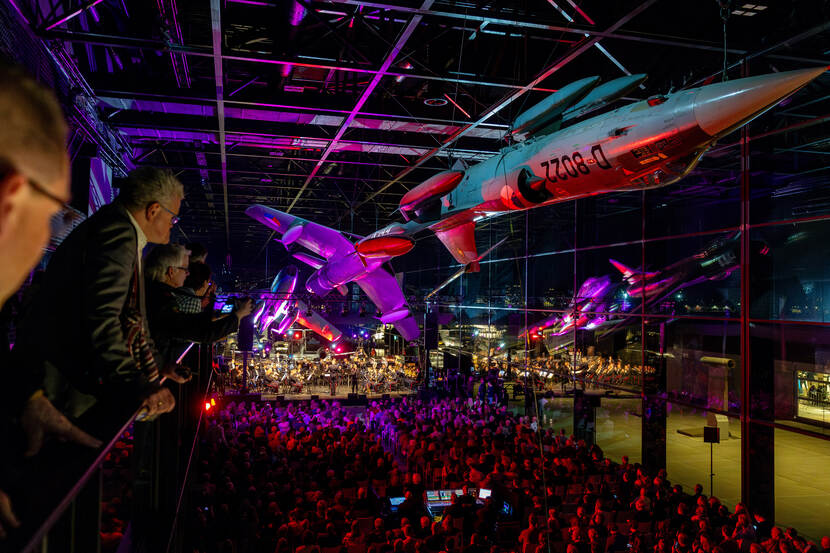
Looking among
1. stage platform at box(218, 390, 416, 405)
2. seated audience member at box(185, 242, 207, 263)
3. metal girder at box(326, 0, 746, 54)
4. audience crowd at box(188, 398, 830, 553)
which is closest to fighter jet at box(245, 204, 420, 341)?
stage platform at box(218, 390, 416, 405)

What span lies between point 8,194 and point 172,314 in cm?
264

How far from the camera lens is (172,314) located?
10.3ft

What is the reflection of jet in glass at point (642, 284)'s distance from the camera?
1457 centimetres

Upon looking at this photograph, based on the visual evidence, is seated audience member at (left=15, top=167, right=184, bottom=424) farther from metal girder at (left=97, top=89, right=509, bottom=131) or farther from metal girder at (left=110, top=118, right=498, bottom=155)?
metal girder at (left=110, top=118, right=498, bottom=155)

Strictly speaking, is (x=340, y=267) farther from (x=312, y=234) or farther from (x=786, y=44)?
(x=786, y=44)

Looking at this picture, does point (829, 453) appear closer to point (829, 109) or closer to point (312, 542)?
point (829, 109)

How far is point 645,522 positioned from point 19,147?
34.9 feet

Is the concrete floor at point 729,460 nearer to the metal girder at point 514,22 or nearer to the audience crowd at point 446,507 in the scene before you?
the audience crowd at point 446,507

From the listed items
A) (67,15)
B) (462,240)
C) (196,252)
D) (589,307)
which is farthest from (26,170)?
(589,307)

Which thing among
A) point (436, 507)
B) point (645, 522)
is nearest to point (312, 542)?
point (436, 507)

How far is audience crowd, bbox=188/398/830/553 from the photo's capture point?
25.4ft

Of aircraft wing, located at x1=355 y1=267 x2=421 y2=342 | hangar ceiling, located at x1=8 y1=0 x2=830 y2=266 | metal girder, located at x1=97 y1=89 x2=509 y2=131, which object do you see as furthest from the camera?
aircraft wing, located at x1=355 y1=267 x2=421 y2=342

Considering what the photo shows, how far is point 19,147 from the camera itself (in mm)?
689

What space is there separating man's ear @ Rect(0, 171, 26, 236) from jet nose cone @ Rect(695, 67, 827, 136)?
6.65 m
